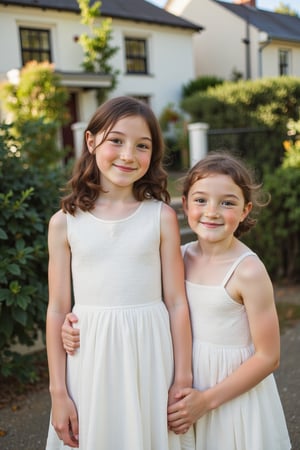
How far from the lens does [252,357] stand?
5.07 ft

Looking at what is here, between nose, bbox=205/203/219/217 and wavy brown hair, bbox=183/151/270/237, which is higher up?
wavy brown hair, bbox=183/151/270/237

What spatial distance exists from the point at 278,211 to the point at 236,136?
6.38 feet

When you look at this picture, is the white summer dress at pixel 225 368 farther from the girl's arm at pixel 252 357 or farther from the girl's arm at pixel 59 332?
the girl's arm at pixel 59 332

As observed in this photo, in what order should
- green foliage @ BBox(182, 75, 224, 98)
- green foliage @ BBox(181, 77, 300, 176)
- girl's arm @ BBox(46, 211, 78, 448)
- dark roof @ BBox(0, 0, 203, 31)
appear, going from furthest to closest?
green foliage @ BBox(182, 75, 224, 98) < dark roof @ BBox(0, 0, 203, 31) < green foliage @ BBox(181, 77, 300, 176) < girl's arm @ BBox(46, 211, 78, 448)

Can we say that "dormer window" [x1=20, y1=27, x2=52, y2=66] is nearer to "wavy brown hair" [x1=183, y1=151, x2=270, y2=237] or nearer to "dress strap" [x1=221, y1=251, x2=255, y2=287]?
"wavy brown hair" [x1=183, y1=151, x2=270, y2=237]

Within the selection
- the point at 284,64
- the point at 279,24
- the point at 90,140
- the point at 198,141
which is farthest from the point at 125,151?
the point at 284,64

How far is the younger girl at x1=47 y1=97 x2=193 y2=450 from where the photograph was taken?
5.11ft

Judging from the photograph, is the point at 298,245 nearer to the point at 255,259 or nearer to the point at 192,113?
the point at 255,259

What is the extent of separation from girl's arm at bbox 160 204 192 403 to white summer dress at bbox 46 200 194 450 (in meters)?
0.03

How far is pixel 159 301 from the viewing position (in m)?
1.64

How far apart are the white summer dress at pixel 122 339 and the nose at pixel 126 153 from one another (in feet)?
0.67

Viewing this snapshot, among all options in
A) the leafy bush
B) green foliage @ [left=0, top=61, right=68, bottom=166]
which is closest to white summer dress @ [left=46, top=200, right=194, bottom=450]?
the leafy bush

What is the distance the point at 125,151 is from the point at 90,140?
0.65 ft

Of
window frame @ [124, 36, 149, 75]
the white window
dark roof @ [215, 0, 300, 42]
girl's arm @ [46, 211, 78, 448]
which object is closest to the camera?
girl's arm @ [46, 211, 78, 448]
